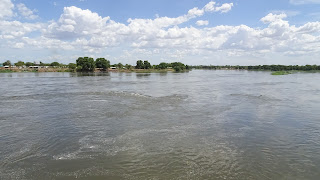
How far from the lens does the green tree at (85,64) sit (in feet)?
436

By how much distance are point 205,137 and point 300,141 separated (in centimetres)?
475

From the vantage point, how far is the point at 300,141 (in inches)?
466

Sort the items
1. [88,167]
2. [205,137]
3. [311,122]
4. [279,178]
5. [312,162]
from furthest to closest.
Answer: [311,122] → [205,137] → [312,162] → [88,167] → [279,178]

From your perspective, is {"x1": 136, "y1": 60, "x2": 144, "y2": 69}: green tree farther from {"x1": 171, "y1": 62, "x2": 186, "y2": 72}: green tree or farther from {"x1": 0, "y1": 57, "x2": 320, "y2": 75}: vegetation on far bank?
{"x1": 171, "y1": 62, "x2": 186, "y2": 72}: green tree

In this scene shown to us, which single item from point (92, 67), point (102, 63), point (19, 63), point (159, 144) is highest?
point (19, 63)

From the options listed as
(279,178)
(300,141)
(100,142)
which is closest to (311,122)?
(300,141)

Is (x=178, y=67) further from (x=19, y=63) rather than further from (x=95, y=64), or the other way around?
(x=19, y=63)

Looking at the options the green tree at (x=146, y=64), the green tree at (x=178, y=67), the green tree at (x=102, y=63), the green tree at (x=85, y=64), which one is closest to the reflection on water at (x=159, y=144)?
the green tree at (x=85, y=64)

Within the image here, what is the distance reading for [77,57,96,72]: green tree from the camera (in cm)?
13275

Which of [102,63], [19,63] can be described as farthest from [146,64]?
[19,63]

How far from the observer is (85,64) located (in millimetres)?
132500

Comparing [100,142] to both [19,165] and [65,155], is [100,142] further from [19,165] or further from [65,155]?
[19,165]

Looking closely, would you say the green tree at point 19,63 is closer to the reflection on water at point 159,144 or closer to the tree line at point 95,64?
the tree line at point 95,64

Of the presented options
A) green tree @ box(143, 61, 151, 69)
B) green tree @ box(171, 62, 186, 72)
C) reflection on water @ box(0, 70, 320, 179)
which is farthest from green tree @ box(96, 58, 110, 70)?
reflection on water @ box(0, 70, 320, 179)
